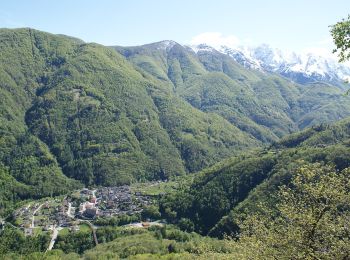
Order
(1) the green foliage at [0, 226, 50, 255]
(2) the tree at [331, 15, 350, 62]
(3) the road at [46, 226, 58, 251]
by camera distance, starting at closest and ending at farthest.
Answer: (2) the tree at [331, 15, 350, 62] < (1) the green foliage at [0, 226, 50, 255] < (3) the road at [46, 226, 58, 251]

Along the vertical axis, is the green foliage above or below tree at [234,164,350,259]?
below

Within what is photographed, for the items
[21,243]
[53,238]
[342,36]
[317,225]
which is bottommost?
[53,238]

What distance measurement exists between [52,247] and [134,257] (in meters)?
51.4

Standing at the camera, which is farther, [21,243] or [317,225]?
[21,243]

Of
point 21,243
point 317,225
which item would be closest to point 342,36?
point 317,225

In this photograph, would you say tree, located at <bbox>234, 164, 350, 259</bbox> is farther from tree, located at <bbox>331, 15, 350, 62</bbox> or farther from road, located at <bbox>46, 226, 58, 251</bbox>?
road, located at <bbox>46, 226, 58, 251</bbox>

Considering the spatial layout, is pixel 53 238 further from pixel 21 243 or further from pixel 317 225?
pixel 317 225

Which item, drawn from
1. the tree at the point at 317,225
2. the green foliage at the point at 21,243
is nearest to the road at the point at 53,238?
the green foliage at the point at 21,243

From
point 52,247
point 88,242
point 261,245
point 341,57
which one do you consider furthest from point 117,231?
point 341,57

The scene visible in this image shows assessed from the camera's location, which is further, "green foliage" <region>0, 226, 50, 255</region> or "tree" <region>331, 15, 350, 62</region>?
"green foliage" <region>0, 226, 50, 255</region>

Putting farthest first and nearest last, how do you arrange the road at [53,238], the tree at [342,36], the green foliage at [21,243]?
1. the road at [53,238]
2. the green foliage at [21,243]
3. the tree at [342,36]

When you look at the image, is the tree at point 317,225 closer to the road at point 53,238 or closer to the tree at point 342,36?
the tree at point 342,36

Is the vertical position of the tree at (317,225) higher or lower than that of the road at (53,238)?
higher

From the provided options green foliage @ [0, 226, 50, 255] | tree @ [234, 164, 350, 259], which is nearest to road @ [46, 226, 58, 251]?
green foliage @ [0, 226, 50, 255]
